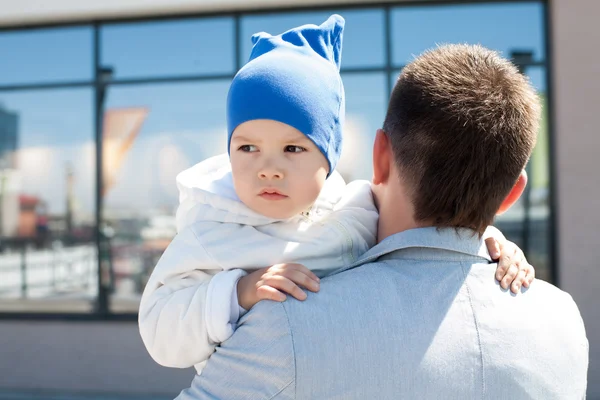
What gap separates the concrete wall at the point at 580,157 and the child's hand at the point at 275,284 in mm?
4763

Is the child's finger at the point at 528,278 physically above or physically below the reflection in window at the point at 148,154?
A: below

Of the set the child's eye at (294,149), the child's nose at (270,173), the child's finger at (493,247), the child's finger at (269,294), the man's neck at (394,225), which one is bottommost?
the child's finger at (269,294)

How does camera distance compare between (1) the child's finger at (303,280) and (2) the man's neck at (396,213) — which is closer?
(1) the child's finger at (303,280)

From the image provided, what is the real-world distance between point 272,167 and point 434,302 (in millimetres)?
499

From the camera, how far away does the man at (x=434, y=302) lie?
1149 millimetres

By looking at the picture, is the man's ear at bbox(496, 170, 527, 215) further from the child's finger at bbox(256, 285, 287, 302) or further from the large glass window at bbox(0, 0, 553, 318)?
the large glass window at bbox(0, 0, 553, 318)

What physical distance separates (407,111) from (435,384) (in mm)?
536

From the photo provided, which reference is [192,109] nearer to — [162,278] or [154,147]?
[154,147]

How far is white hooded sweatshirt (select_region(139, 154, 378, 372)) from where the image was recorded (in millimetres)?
1368

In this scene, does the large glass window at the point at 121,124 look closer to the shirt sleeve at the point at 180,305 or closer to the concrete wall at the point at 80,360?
the concrete wall at the point at 80,360

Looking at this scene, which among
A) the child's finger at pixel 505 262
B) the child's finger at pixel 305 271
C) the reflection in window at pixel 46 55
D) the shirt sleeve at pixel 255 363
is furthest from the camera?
the reflection in window at pixel 46 55

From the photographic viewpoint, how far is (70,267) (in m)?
6.54

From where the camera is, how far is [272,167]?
1490 mm

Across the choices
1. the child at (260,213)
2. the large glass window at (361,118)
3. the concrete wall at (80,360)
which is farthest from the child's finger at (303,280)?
the concrete wall at (80,360)
